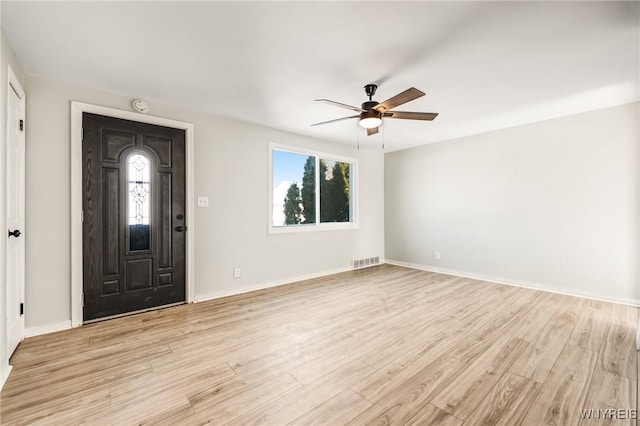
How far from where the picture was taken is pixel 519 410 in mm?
1643

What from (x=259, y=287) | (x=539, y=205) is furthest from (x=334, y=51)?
(x=539, y=205)

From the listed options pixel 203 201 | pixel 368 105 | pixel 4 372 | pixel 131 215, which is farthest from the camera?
pixel 203 201

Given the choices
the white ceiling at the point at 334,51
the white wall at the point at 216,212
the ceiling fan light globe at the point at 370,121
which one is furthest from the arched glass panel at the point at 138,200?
the ceiling fan light globe at the point at 370,121

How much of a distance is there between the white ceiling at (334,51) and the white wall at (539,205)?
22.5 inches

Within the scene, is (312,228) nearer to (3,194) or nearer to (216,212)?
(216,212)

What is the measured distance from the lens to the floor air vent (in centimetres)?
561

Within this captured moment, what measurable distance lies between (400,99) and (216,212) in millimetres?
2677

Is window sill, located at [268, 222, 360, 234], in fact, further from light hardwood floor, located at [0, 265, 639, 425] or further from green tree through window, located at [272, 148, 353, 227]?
light hardwood floor, located at [0, 265, 639, 425]

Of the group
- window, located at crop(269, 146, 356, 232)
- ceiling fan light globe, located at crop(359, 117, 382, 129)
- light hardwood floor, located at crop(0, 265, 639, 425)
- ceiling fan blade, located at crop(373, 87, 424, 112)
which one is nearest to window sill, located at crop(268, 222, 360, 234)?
window, located at crop(269, 146, 356, 232)

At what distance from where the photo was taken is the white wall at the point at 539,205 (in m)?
3.52

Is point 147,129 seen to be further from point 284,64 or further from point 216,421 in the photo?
point 216,421

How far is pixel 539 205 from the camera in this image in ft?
13.5

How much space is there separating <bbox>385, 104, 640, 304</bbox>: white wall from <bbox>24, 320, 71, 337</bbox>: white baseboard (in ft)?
17.5

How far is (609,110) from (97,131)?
6112 millimetres
